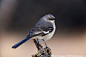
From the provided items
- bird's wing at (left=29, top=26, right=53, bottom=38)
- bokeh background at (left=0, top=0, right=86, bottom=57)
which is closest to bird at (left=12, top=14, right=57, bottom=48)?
bird's wing at (left=29, top=26, right=53, bottom=38)

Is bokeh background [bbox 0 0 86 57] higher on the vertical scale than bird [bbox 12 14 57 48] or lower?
higher

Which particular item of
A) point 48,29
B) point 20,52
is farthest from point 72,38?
point 48,29

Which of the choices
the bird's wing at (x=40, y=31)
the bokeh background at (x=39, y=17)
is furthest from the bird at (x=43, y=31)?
the bokeh background at (x=39, y=17)

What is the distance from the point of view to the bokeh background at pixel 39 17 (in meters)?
4.80

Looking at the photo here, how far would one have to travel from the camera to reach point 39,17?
5426mm

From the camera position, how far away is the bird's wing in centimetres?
244

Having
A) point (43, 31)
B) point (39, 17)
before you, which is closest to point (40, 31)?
point (43, 31)

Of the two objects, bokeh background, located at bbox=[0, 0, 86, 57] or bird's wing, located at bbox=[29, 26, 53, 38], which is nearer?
bird's wing, located at bbox=[29, 26, 53, 38]

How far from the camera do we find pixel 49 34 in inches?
102

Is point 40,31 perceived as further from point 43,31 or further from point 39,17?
point 39,17

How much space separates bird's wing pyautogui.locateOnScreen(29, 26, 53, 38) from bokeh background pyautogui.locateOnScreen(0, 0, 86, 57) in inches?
80.9

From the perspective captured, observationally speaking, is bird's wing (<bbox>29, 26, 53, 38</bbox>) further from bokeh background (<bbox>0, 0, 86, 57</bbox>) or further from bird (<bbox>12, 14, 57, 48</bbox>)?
bokeh background (<bbox>0, 0, 86, 57</bbox>)

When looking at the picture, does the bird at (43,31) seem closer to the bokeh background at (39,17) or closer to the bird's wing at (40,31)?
the bird's wing at (40,31)

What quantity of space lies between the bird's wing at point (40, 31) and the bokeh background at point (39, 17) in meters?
2.06
